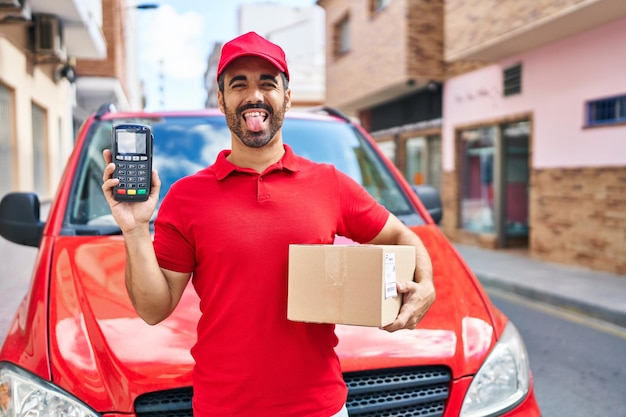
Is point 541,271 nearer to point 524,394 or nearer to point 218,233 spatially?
point 524,394

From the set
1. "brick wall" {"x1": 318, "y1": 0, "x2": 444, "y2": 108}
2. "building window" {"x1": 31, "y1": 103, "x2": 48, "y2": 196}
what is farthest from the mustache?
"brick wall" {"x1": 318, "y1": 0, "x2": 444, "y2": 108}

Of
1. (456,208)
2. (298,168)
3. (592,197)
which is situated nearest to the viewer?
(298,168)

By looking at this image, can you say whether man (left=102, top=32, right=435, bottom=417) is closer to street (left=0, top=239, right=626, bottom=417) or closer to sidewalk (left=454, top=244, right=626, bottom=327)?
street (left=0, top=239, right=626, bottom=417)

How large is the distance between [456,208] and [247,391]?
13.2 metres

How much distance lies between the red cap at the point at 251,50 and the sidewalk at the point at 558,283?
6.06 m

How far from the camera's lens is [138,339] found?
2.09 meters

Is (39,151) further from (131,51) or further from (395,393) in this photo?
(131,51)

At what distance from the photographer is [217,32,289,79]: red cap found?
1589 mm

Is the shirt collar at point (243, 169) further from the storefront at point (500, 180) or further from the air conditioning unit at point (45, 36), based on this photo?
the storefront at point (500, 180)

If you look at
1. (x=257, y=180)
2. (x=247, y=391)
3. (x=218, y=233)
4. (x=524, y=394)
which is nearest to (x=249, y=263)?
(x=218, y=233)

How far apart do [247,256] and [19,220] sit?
1.98m

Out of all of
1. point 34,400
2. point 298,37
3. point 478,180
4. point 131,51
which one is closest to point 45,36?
point 478,180

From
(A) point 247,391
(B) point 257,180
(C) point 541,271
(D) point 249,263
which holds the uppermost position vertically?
(B) point 257,180

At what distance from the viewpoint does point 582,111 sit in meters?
9.84
